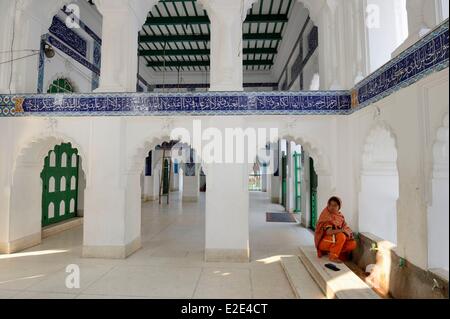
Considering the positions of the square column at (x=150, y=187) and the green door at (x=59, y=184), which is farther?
the square column at (x=150, y=187)

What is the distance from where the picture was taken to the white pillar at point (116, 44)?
425 centimetres

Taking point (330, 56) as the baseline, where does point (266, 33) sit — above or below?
above

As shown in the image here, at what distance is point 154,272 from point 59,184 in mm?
3771

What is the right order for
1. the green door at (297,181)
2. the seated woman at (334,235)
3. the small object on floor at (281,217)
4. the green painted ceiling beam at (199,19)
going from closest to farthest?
the seated woman at (334,235) → the green painted ceiling beam at (199,19) → the small object on floor at (281,217) → the green door at (297,181)

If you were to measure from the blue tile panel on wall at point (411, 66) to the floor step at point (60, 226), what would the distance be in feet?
18.7

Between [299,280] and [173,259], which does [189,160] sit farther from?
[299,280]

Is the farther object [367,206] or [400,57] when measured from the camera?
[367,206]

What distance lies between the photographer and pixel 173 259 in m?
4.09

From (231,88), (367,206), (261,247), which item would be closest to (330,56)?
(231,88)

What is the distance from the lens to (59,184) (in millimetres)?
6137

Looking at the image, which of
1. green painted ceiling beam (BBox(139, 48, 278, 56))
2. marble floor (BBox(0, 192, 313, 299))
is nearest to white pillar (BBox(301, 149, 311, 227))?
marble floor (BBox(0, 192, 313, 299))

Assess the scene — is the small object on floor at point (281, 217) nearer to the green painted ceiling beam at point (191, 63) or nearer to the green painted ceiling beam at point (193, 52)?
the green painted ceiling beam at point (193, 52)

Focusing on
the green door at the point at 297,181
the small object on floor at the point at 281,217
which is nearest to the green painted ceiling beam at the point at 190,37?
the green door at the point at 297,181

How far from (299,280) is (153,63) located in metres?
8.24
